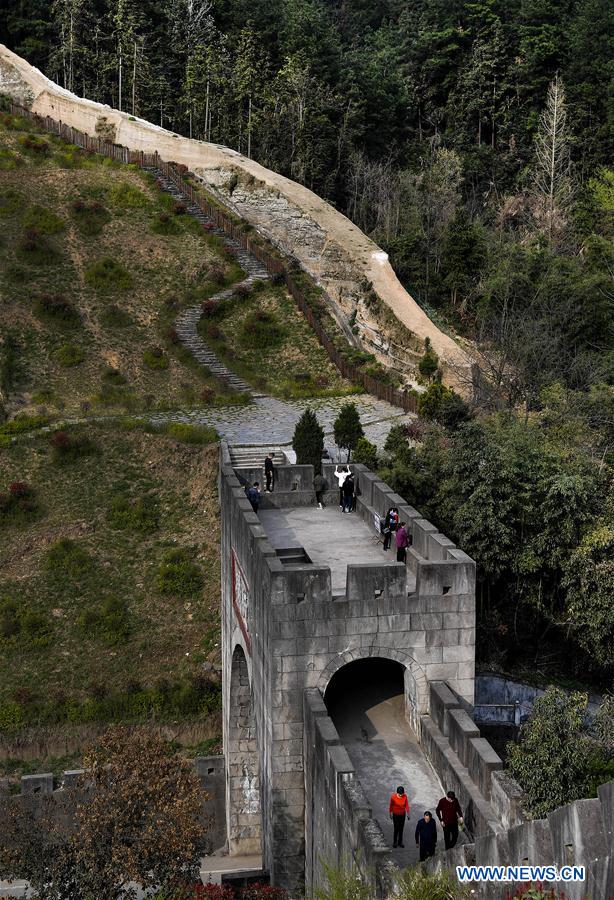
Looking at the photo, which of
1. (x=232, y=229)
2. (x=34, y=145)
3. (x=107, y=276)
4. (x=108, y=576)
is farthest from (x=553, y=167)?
(x=108, y=576)

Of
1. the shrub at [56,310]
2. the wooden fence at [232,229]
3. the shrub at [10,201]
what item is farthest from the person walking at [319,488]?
the shrub at [10,201]

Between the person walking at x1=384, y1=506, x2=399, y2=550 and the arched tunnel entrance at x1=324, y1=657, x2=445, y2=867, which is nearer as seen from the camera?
the arched tunnel entrance at x1=324, y1=657, x2=445, y2=867

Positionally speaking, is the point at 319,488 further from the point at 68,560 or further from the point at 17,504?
the point at 17,504

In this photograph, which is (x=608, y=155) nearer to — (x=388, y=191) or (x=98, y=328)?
(x=388, y=191)

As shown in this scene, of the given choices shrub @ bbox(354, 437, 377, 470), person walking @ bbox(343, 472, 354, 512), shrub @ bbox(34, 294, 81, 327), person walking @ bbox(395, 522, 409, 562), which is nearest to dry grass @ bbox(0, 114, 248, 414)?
shrub @ bbox(34, 294, 81, 327)

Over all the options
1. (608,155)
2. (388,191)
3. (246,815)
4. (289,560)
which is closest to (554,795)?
(289,560)

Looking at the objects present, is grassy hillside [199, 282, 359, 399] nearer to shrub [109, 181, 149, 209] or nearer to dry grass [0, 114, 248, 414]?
dry grass [0, 114, 248, 414]
